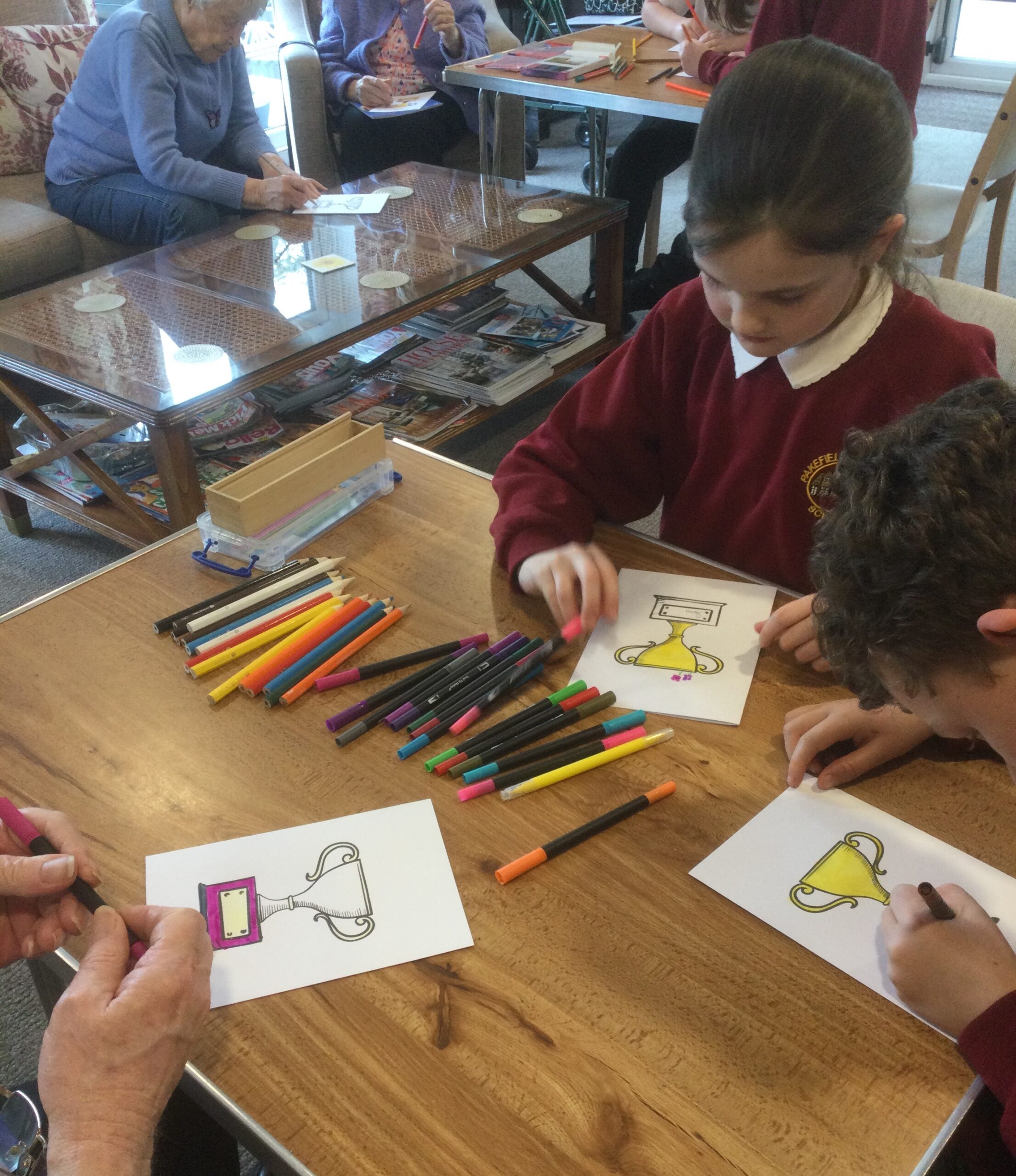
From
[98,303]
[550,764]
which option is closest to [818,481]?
[550,764]

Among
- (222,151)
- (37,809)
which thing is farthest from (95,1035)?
(222,151)

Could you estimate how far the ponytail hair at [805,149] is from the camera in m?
0.92

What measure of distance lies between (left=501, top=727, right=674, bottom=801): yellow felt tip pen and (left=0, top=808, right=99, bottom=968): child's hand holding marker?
311 millimetres

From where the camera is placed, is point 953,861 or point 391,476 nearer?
point 953,861

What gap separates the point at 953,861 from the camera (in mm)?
756

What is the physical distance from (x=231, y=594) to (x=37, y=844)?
1.18 feet

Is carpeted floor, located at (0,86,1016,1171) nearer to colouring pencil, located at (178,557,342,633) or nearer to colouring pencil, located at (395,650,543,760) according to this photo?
colouring pencil, located at (178,557,342,633)

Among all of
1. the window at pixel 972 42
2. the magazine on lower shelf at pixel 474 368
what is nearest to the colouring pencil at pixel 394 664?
the magazine on lower shelf at pixel 474 368

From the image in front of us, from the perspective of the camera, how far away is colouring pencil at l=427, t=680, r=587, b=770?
0.85 m

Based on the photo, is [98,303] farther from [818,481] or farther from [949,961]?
[949,961]

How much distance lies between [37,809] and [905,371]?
89 centimetres

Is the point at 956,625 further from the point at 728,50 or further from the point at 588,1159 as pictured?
the point at 728,50

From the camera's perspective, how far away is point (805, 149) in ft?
3.01

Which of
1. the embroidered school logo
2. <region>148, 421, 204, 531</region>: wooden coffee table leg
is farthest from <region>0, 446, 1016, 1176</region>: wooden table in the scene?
<region>148, 421, 204, 531</region>: wooden coffee table leg
